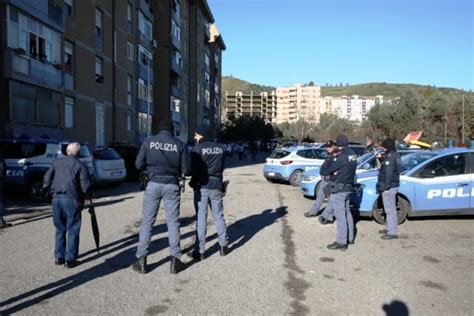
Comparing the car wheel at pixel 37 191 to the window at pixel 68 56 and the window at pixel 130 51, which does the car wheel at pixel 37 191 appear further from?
the window at pixel 130 51

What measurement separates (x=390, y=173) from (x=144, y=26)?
35.3m

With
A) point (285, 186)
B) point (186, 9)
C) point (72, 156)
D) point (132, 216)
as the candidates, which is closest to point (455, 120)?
point (186, 9)

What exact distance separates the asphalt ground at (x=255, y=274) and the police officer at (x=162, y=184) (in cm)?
30

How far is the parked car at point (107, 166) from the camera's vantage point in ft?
53.0

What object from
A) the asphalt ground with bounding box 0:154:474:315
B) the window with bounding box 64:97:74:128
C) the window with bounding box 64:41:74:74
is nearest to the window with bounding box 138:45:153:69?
the window with bounding box 64:41:74:74

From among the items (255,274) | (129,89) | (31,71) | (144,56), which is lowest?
(255,274)

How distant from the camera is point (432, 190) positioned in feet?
30.3

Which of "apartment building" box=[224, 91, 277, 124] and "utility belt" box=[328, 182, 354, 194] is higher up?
"apartment building" box=[224, 91, 277, 124]

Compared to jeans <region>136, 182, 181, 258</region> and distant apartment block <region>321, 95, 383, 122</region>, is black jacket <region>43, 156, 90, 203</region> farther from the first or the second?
distant apartment block <region>321, 95, 383, 122</region>

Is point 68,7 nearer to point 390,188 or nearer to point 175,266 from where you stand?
point 390,188

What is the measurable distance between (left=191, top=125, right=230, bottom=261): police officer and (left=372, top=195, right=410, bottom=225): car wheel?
3935mm

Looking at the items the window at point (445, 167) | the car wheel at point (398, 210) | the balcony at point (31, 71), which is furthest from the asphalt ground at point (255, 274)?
the balcony at point (31, 71)

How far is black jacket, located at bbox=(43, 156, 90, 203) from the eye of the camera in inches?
246

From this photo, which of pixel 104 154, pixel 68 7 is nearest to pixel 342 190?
pixel 104 154
